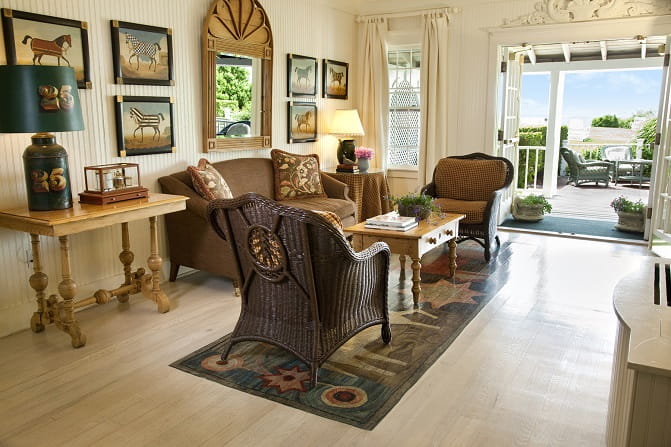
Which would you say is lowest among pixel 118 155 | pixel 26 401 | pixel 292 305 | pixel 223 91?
pixel 26 401

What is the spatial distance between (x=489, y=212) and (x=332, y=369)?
103 inches

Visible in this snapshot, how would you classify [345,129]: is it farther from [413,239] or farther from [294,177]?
[413,239]

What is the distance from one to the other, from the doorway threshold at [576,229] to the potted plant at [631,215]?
9cm

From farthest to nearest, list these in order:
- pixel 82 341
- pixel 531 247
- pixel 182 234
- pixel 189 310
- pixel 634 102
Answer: pixel 634 102 → pixel 531 247 → pixel 182 234 → pixel 189 310 → pixel 82 341

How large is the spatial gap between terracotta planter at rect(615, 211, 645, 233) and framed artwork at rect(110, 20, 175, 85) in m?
4.96

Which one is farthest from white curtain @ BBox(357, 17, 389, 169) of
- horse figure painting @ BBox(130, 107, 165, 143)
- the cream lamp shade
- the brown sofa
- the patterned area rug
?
the patterned area rug

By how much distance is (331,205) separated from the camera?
5.11 metres

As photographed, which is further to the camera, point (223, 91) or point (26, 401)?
point (223, 91)

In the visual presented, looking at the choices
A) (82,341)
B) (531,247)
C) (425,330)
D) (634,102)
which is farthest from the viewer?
(634,102)

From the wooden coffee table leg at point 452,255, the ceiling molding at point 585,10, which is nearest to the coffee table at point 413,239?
the wooden coffee table leg at point 452,255

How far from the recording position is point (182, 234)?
4.35 m

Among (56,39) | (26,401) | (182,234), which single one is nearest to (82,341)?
(26,401)

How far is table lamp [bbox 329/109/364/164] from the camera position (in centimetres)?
621

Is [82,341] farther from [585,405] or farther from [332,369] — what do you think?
[585,405]
